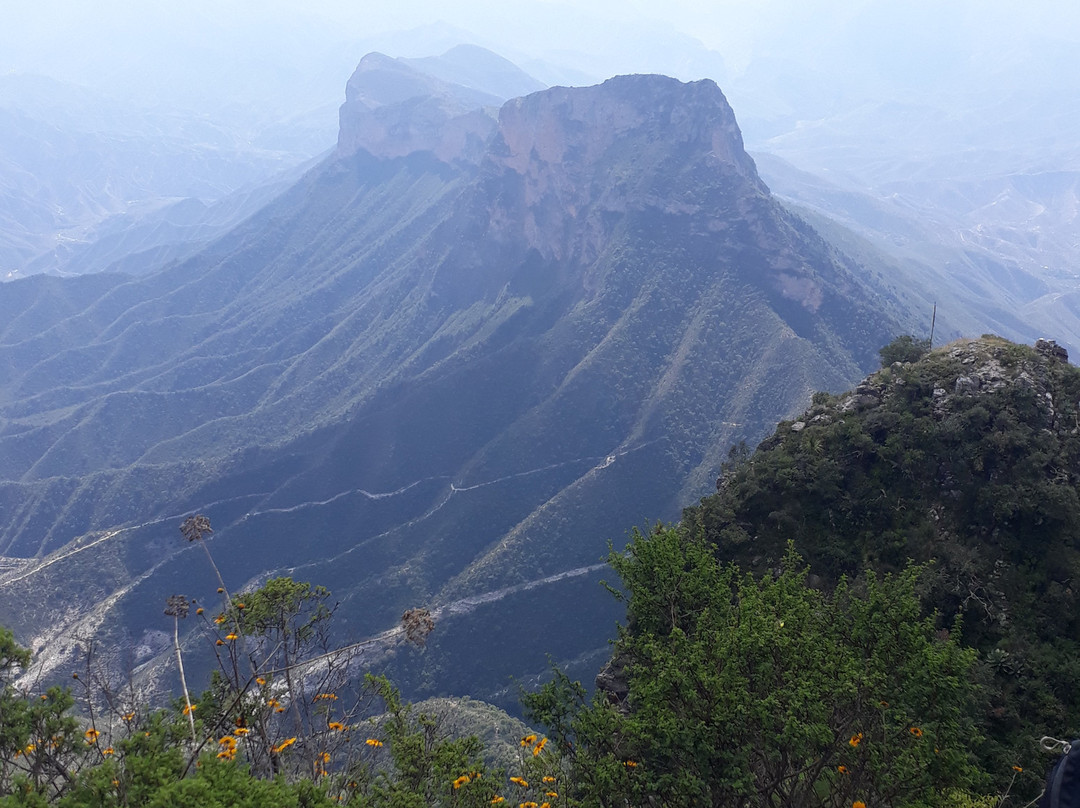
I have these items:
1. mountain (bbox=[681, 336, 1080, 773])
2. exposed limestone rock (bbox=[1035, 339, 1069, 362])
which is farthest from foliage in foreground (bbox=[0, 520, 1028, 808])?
exposed limestone rock (bbox=[1035, 339, 1069, 362])

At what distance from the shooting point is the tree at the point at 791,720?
38.0 ft

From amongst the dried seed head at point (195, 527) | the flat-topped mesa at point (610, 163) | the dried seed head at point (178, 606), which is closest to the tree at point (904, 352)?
the dried seed head at point (195, 527)

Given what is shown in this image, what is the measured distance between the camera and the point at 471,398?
92.6m

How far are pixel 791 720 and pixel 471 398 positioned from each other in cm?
8284

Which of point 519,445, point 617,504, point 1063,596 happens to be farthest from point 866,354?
point 1063,596

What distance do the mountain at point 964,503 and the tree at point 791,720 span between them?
7.01 metres

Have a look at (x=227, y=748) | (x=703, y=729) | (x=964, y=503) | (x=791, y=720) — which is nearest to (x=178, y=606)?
(x=227, y=748)

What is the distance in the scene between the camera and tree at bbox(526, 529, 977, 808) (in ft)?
38.0

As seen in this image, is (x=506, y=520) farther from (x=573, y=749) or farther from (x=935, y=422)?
(x=573, y=749)

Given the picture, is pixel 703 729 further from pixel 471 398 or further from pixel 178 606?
pixel 471 398

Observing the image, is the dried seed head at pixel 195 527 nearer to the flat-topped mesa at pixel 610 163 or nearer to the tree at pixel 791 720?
the tree at pixel 791 720

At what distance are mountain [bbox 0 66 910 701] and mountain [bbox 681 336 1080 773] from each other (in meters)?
35.7

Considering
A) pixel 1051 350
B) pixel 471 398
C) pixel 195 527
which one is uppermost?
pixel 1051 350

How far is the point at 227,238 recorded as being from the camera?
166125 millimetres
